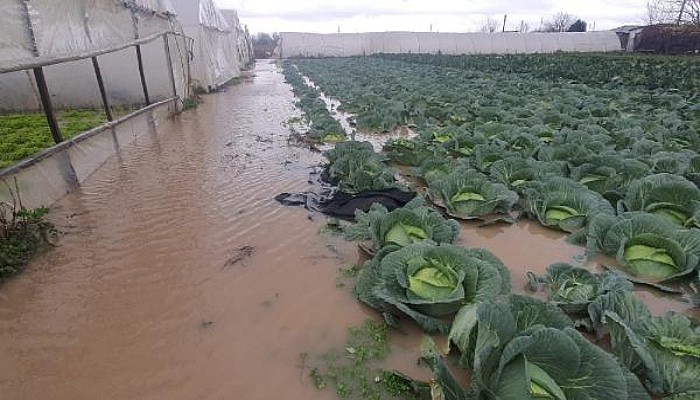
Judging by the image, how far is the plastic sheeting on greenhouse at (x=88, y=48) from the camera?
21.7 ft

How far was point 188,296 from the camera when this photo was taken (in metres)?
2.85

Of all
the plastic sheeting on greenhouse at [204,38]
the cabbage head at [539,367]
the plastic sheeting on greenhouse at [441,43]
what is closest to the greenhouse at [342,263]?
the cabbage head at [539,367]

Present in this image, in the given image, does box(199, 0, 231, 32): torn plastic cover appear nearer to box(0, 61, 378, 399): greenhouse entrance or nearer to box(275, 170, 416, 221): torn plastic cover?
box(0, 61, 378, 399): greenhouse entrance

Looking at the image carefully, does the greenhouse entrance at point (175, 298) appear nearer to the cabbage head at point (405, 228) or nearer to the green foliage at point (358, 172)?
the cabbage head at point (405, 228)

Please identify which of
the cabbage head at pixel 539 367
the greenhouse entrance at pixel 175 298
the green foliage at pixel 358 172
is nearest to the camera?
the cabbage head at pixel 539 367

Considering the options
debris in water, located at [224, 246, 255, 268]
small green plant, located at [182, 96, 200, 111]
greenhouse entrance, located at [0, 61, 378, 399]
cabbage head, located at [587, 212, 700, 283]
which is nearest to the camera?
greenhouse entrance, located at [0, 61, 378, 399]

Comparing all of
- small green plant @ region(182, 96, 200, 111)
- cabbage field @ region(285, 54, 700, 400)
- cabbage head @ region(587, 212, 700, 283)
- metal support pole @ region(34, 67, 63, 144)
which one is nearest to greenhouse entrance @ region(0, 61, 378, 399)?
cabbage field @ region(285, 54, 700, 400)

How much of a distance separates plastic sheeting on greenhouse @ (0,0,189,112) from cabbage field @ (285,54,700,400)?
4.62m

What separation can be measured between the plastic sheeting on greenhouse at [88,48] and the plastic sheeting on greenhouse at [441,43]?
107 ft

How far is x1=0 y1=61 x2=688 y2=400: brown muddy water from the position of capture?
220 centimetres

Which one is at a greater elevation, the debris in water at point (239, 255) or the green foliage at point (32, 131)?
the green foliage at point (32, 131)

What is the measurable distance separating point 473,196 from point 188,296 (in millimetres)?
2617

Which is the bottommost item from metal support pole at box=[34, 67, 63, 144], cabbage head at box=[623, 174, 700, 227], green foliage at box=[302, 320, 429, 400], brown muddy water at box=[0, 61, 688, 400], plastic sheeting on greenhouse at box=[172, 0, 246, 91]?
green foliage at box=[302, 320, 429, 400]

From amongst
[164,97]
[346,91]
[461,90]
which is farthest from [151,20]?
[461,90]
